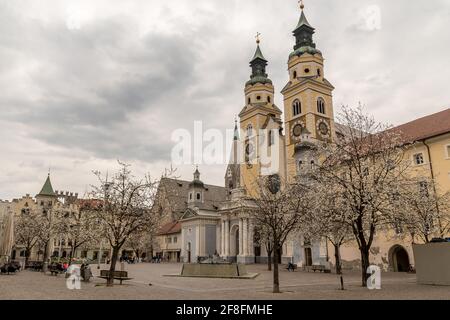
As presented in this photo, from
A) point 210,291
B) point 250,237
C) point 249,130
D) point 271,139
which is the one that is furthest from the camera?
point 249,130

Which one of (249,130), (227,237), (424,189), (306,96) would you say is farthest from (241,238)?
(424,189)

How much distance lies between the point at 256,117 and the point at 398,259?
42.4 meters

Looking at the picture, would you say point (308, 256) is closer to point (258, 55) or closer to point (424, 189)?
point (424, 189)

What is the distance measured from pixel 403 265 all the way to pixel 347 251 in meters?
6.77

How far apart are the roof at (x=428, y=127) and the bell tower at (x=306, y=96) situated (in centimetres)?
1786

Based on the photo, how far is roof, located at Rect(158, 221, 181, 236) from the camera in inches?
3438

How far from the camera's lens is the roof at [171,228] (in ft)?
286

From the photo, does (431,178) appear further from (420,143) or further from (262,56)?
(262,56)

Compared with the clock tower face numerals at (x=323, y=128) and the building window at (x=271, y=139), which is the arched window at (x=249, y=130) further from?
the clock tower face numerals at (x=323, y=128)

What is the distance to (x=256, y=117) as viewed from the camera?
7550cm

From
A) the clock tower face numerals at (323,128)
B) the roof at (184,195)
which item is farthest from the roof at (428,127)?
the roof at (184,195)

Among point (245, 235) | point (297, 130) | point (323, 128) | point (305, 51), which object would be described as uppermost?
point (305, 51)
